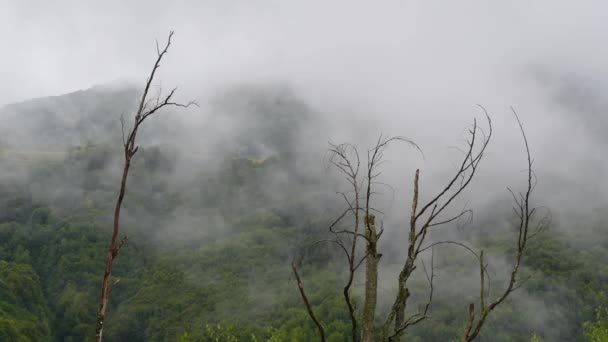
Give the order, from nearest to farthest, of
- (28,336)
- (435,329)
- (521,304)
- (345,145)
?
(345,145), (28,336), (435,329), (521,304)

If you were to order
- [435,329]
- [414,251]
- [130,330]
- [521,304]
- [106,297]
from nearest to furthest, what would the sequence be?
[106,297], [414,251], [435,329], [130,330], [521,304]

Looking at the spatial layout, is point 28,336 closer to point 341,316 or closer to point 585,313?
point 341,316

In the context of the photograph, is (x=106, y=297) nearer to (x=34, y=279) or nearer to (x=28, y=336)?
(x=28, y=336)

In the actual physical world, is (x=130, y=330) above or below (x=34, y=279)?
below

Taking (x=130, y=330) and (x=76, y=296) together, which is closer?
(x=130, y=330)

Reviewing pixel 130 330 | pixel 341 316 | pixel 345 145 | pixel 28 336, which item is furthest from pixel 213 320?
pixel 345 145

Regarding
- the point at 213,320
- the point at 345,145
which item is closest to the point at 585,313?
the point at 213,320

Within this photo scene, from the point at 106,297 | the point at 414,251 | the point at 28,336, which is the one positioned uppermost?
the point at 28,336

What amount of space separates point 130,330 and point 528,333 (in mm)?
149878

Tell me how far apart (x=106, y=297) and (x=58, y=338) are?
675 ft

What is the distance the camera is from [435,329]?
17250 centimetres

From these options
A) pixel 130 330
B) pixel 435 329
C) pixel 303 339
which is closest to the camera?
pixel 303 339

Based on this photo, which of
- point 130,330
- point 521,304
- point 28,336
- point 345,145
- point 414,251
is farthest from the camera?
point 521,304

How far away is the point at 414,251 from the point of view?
187 inches
